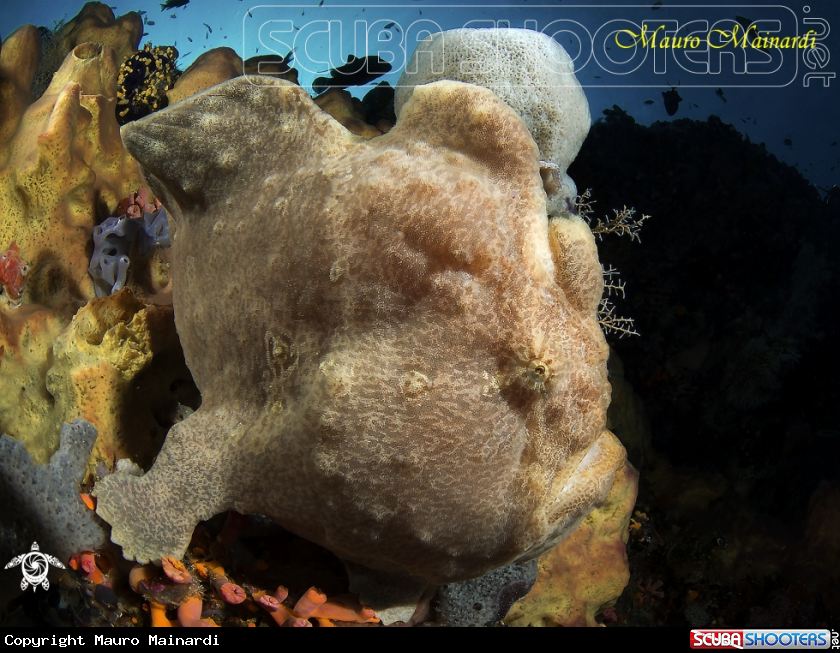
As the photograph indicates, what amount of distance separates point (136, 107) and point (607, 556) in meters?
5.27

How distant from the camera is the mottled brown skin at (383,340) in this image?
4.98 feet

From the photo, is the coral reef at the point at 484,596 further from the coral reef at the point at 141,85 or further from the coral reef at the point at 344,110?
the coral reef at the point at 141,85

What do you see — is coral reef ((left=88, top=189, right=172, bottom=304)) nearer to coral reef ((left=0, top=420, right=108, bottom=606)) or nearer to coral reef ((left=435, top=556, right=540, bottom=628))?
coral reef ((left=0, top=420, right=108, bottom=606))

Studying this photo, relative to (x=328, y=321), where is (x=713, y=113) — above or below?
above

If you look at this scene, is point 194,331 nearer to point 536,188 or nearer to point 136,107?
point 536,188

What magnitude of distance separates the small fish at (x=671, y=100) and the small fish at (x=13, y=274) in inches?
213

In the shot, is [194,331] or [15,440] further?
[15,440]

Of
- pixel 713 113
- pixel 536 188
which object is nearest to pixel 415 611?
pixel 536 188

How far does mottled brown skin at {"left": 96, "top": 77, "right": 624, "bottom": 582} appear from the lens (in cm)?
152

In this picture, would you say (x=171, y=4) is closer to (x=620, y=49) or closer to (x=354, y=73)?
(x=354, y=73)

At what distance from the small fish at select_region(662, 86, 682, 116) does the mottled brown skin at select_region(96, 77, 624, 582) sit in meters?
3.48

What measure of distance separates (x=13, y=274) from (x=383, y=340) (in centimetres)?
271

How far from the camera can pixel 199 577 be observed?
2.13 m

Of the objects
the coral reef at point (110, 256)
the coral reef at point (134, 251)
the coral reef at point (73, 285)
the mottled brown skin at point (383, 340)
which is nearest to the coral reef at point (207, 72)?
the coral reef at point (73, 285)
